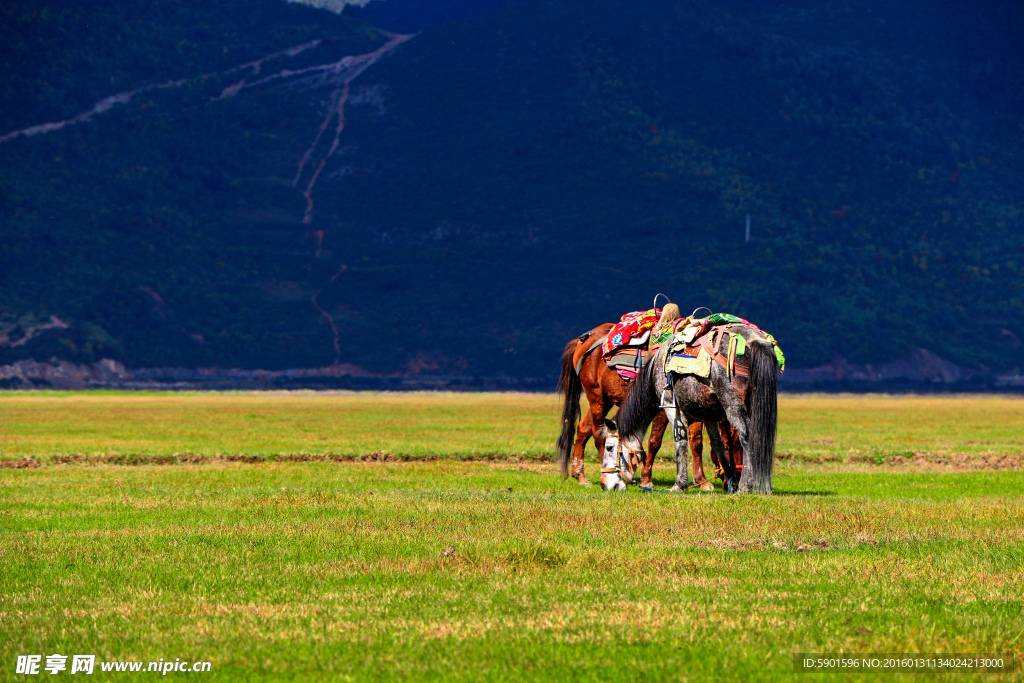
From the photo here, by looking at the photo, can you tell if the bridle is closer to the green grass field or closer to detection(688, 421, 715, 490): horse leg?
the green grass field

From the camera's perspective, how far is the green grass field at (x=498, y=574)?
31.9 ft

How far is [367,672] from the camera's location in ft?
30.3

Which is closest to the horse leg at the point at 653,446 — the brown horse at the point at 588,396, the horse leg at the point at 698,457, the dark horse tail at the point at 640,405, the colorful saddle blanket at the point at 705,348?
the brown horse at the point at 588,396

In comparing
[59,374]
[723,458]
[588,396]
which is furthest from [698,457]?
[59,374]

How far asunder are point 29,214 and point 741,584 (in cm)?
19214

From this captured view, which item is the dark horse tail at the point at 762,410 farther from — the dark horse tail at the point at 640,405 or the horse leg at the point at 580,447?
the horse leg at the point at 580,447

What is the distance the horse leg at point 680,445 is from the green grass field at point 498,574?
801 mm

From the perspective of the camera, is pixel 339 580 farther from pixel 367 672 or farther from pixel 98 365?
pixel 98 365

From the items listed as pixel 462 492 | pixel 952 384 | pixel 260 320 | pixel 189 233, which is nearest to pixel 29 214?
pixel 189 233

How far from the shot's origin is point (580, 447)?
2492 cm

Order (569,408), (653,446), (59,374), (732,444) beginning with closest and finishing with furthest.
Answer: (732,444)
(653,446)
(569,408)
(59,374)

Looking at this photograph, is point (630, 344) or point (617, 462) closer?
point (617, 462)

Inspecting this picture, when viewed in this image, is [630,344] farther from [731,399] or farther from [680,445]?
[731,399]

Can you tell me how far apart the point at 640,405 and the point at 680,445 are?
98 centimetres
